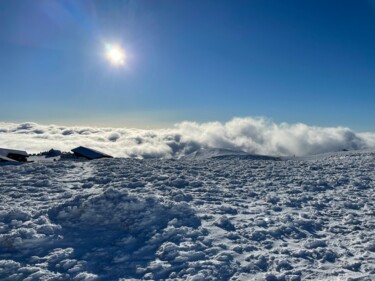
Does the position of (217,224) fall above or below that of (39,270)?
above

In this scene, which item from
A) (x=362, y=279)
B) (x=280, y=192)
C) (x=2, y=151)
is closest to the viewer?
(x=362, y=279)

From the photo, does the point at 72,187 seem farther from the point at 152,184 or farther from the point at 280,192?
the point at 280,192

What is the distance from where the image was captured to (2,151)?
3925 cm

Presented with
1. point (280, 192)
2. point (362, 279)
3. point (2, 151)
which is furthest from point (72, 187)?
point (2, 151)

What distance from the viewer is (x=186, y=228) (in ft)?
32.0

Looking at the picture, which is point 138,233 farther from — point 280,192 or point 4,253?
point 280,192

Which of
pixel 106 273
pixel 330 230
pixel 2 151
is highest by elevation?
pixel 2 151

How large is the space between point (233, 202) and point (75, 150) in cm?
3100

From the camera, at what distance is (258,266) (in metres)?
7.85

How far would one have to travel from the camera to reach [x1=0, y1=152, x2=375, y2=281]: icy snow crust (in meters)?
7.75

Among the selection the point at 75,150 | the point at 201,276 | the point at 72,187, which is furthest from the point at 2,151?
the point at 201,276

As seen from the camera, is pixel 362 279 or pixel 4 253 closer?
pixel 362 279

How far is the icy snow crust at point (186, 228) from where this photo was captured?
7746 mm

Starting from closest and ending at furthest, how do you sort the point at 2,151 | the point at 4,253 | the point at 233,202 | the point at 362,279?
1. the point at 362,279
2. the point at 4,253
3. the point at 233,202
4. the point at 2,151
